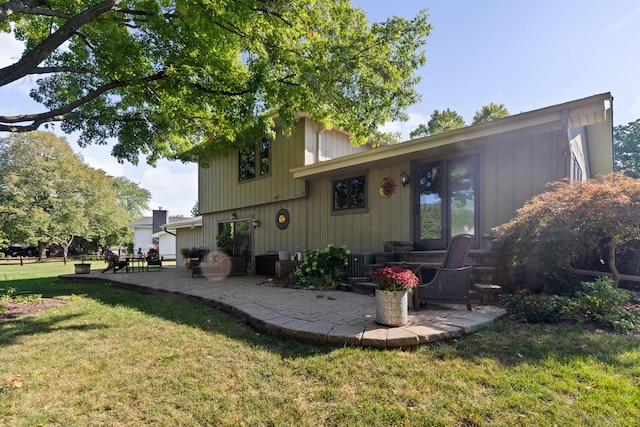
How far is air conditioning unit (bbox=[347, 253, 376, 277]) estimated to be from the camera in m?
6.82

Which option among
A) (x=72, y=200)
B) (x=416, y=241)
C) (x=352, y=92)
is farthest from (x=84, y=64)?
(x=72, y=200)

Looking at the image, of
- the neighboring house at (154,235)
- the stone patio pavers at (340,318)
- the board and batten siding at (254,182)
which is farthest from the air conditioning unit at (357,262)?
the neighboring house at (154,235)

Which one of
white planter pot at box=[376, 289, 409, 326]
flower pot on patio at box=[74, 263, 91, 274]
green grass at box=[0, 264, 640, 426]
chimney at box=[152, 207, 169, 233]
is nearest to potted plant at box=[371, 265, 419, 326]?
white planter pot at box=[376, 289, 409, 326]

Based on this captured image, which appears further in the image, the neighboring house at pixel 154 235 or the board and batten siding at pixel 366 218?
the neighboring house at pixel 154 235

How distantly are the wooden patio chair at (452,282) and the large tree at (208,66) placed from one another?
3.96 metres

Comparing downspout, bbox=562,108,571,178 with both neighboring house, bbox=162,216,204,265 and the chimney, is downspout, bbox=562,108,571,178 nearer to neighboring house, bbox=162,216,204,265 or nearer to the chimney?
neighboring house, bbox=162,216,204,265

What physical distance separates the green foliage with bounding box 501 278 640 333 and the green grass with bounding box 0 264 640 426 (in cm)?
30

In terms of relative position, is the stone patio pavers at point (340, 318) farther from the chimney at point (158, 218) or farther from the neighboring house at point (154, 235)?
the chimney at point (158, 218)

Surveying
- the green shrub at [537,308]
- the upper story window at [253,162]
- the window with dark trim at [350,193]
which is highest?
the upper story window at [253,162]

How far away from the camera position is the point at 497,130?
5.25m

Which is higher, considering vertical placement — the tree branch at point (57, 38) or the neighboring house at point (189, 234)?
the tree branch at point (57, 38)

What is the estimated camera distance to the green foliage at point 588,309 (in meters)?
3.36

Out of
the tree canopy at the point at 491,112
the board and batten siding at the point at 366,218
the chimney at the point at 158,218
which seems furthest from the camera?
the chimney at the point at 158,218

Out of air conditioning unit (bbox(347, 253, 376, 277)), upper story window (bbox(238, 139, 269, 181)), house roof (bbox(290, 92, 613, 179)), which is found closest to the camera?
house roof (bbox(290, 92, 613, 179))
